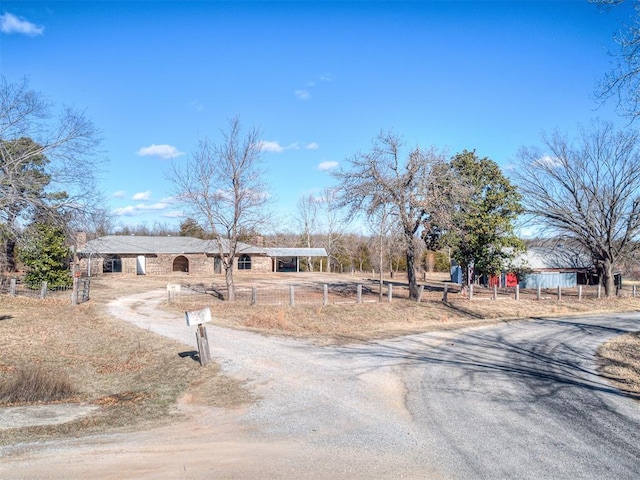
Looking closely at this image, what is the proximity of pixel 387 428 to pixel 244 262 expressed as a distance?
45.7m

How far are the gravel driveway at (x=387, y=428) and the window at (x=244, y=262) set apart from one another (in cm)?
3917

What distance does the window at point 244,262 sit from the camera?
51.9m

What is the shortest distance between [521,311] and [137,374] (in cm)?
1996

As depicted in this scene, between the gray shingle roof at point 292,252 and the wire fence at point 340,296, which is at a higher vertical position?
the gray shingle roof at point 292,252

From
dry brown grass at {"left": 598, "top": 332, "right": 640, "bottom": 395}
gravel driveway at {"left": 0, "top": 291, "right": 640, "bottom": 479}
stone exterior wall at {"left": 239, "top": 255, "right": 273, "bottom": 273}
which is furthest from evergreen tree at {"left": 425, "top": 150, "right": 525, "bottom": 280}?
stone exterior wall at {"left": 239, "top": 255, "right": 273, "bottom": 273}

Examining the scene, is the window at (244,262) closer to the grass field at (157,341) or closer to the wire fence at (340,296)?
the wire fence at (340,296)

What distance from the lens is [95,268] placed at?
4503 centimetres

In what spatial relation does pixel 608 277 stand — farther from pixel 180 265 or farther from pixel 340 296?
pixel 180 265

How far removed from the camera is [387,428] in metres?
7.27

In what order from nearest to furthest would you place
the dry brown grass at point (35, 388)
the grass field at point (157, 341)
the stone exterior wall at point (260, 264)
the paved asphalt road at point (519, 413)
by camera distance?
the paved asphalt road at point (519, 413)
the grass field at point (157, 341)
the dry brown grass at point (35, 388)
the stone exterior wall at point (260, 264)

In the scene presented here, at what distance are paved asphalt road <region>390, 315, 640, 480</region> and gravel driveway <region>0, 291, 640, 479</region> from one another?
1.0 inches

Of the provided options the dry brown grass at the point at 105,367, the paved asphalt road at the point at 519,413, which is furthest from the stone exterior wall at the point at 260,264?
the paved asphalt road at the point at 519,413

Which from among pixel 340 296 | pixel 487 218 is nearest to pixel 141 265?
pixel 340 296

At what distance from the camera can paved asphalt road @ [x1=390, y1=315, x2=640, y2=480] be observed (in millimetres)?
5926
